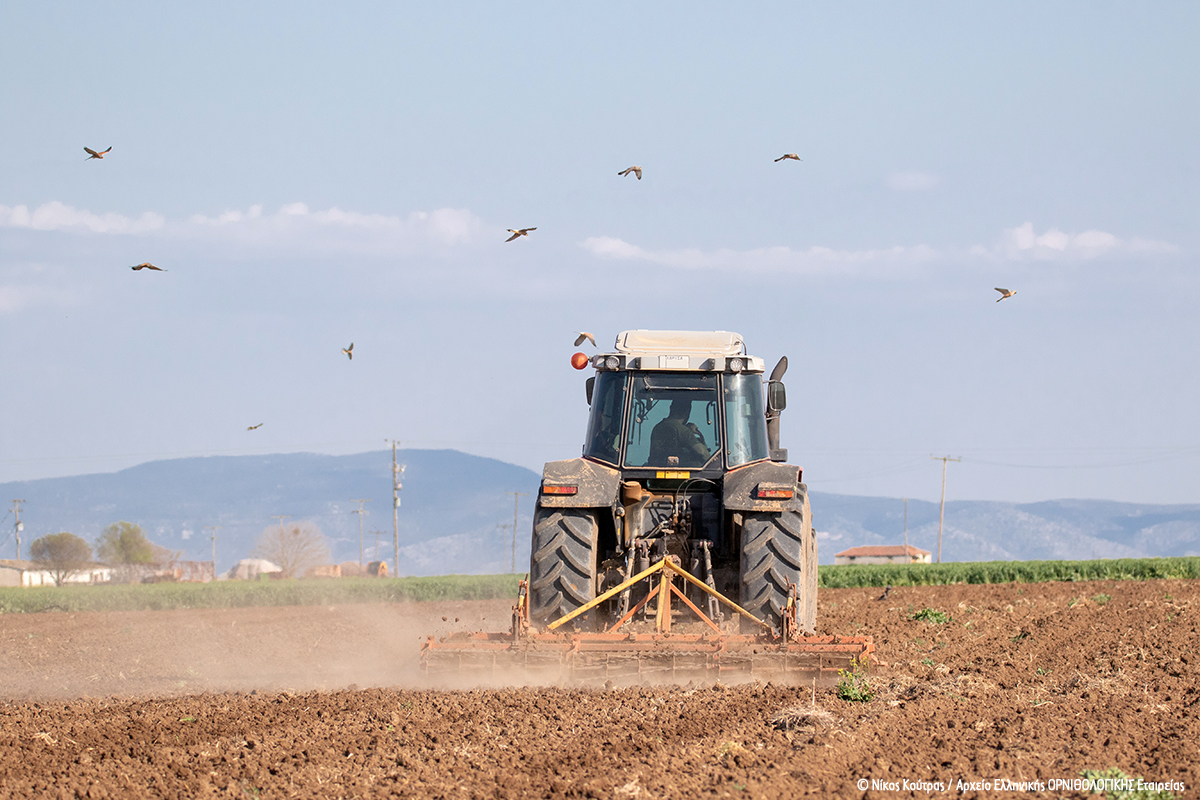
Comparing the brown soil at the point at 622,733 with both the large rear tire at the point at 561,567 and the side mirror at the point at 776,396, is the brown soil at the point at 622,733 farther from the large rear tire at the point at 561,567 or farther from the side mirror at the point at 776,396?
the side mirror at the point at 776,396

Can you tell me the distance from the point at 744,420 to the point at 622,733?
3.95 metres

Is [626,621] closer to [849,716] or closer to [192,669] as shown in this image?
[849,716]

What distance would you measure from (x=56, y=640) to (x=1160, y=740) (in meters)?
18.4

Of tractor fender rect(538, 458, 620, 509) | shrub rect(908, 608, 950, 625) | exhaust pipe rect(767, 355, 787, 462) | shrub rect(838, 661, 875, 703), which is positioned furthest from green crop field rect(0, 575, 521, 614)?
shrub rect(838, 661, 875, 703)

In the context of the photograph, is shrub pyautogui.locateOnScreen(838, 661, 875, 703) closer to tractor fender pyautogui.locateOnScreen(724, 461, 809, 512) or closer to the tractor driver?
tractor fender pyautogui.locateOnScreen(724, 461, 809, 512)

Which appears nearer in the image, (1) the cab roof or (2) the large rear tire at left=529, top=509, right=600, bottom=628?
(2) the large rear tire at left=529, top=509, right=600, bottom=628

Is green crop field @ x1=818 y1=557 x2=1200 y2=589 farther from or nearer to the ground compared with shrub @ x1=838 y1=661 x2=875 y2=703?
nearer to the ground

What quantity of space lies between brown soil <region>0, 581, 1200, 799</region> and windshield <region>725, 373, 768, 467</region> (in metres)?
2.09

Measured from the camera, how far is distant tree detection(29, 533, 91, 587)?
95.9 metres

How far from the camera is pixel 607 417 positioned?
1027cm

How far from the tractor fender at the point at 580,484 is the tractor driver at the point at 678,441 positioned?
0.52 metres

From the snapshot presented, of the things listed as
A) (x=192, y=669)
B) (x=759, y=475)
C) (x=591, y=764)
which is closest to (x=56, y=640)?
(x=192, y=669)

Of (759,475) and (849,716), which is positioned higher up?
(759,475)

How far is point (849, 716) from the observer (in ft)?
23.2
